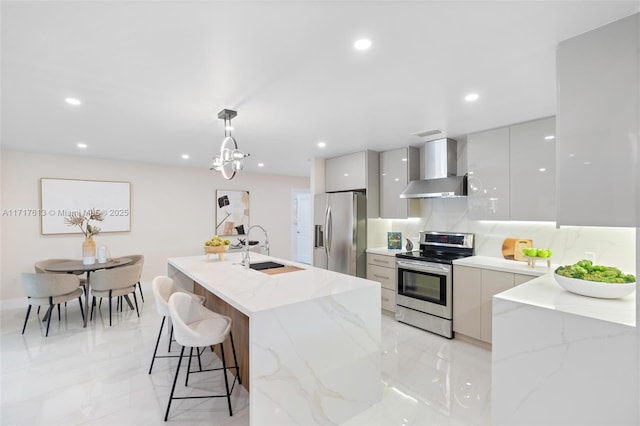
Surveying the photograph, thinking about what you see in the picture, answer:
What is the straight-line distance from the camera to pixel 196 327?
2.34m

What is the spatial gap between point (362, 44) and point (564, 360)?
1.92m

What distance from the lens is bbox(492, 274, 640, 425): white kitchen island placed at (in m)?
1.32

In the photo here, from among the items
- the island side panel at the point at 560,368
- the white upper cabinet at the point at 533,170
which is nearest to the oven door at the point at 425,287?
the white upper cabinet at the point at 533,170

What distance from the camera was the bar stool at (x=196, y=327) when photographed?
2000 mm

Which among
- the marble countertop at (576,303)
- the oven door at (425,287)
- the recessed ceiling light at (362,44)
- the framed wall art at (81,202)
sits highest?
the recessed ceiling light at (362,44)

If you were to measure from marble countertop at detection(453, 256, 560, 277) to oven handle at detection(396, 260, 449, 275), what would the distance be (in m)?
0.15

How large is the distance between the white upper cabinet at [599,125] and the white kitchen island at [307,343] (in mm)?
1370

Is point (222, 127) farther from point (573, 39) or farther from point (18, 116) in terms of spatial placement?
point (573, 39)

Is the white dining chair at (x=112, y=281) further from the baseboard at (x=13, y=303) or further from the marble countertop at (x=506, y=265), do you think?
the marble countertop at (x=506, y=265)

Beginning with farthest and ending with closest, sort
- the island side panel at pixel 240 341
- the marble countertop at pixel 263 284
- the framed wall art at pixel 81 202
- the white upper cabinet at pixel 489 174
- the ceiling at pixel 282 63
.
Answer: the framed wall art at pixel 81 202 → the white upper cabinet at pixel 489 174 → the island side panel at pixel 240 341 → the marble countertop at pixel 263 284 → the ceiling at pixel 282 63

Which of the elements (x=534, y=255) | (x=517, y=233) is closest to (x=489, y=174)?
(x=517, y=233)

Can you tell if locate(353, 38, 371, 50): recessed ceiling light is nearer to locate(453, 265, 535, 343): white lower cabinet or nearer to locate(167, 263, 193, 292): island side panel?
locate(453, 265, 535, 343): white lower cabinet

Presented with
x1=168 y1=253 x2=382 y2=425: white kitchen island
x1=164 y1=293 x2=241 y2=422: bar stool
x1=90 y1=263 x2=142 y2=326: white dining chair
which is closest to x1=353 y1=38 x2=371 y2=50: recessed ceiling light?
x1=168 y1=253 x2=382 y2=425: white kitchen island

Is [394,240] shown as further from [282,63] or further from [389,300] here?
[282,63]
